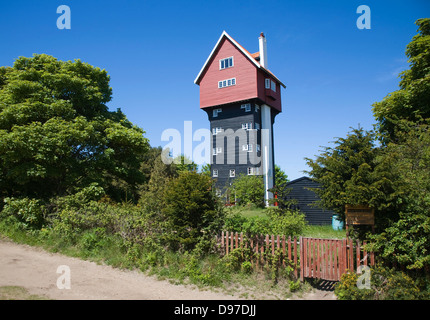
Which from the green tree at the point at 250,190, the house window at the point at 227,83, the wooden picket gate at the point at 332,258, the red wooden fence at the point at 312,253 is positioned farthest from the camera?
the house window at the point at 227,83

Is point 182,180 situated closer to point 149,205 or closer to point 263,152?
point 149,205

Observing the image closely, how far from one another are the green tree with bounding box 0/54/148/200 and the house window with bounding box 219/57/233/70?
17.4m

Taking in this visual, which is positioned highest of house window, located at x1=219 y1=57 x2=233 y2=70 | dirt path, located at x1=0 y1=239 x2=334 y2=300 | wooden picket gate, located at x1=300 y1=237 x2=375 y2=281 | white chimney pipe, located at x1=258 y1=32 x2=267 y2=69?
white chimney pipe, located at x1=258 y1=32 x2=267 y2=69

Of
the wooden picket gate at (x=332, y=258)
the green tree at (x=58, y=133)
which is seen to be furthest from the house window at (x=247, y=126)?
the wooden picket gate at (x=332, y=258)

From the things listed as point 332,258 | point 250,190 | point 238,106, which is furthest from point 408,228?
point 238,106

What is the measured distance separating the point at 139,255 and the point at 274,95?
96.3 ft

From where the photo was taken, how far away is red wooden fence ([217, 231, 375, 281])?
771 cm

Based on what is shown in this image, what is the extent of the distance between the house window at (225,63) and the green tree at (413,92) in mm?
16518

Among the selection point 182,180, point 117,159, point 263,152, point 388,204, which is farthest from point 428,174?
point 263,152

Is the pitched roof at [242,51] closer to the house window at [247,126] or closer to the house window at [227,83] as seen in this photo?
the house window at [227,83]

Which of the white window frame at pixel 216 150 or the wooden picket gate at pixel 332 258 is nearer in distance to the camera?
the wooden picket gate at pixel 332 258

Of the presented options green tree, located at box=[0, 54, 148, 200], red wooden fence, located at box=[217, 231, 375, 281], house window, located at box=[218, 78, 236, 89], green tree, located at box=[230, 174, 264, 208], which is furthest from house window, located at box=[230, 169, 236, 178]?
red wooden fence, located at box=[217, 231, 375, 281]

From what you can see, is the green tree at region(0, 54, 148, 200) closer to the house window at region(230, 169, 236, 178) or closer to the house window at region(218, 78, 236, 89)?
the house window at region(218, 78, 236, 89)

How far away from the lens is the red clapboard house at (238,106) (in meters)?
32.1
